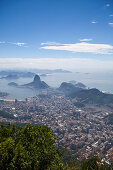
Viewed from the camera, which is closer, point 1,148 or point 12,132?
point 1,148

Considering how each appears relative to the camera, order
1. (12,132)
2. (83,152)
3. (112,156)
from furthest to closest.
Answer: (83,152), (112,156), (12,132)

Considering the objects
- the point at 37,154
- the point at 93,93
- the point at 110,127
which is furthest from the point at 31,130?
the point at 93,93

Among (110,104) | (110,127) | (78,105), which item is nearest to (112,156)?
(110,127)

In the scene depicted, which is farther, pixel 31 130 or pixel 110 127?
Result: pixel 110 127

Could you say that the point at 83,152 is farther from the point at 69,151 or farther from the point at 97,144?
the point at 97,144

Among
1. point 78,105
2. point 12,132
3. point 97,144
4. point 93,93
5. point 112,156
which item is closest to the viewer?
point 12,132

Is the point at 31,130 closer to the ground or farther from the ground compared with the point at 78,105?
farther from the ground

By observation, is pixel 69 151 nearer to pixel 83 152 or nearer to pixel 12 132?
pixel 83 152
